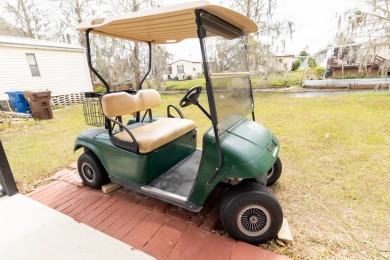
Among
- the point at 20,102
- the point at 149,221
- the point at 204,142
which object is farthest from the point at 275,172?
the point at 20,102

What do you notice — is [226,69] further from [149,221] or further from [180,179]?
[149,221]

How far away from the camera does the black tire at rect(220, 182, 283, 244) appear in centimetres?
169

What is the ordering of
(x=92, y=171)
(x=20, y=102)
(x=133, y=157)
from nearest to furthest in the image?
(x=133, y=157) < (x=92, y=171) < (x=20, y=102)

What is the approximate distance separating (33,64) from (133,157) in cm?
→ 1082

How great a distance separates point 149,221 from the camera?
2064mm

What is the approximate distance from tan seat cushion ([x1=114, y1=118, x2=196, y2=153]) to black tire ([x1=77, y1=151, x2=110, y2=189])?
0.49 m

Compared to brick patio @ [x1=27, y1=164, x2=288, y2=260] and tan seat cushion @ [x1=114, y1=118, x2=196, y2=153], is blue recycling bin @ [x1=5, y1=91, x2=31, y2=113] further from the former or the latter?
tan seat cushion @ [x1=114, y1=118, x2=196, y2=153]

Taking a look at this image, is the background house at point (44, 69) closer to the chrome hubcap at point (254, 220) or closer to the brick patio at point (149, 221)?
the brick patio at point (149, 221)

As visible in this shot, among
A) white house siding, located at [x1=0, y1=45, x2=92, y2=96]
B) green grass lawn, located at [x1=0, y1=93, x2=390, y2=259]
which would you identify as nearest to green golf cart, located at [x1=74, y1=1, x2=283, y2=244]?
green grass lawn, located at [x1=0, y1=93, x2=390, y2=259]

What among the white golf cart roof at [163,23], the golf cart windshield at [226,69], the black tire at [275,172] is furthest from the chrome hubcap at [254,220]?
the white golf cart roof at [163,23]

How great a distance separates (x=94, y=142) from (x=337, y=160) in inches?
132

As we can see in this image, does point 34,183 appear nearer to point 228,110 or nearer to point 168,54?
point 228,110

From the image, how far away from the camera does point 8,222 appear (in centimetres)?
206

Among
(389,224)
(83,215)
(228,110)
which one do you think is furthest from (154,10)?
(389,224)
